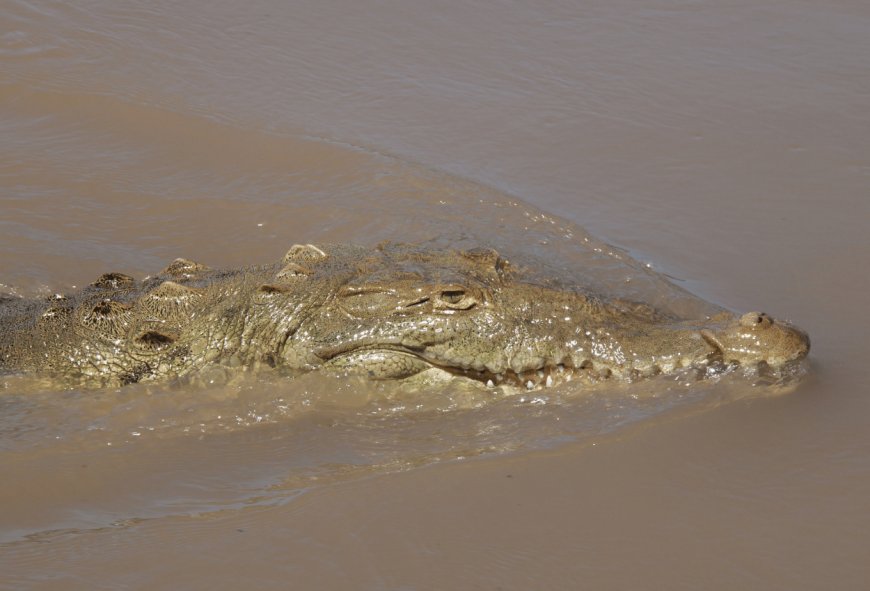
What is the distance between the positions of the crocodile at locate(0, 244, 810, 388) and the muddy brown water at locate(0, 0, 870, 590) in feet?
0.51

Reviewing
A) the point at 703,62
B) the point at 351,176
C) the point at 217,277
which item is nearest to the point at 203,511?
the point at 217,277

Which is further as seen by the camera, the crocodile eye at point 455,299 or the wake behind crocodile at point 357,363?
the crocodile eye at point 455,299

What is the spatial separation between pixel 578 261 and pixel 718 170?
1933mm

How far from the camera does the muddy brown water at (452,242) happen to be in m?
4.70

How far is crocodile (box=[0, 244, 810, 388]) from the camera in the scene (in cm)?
607

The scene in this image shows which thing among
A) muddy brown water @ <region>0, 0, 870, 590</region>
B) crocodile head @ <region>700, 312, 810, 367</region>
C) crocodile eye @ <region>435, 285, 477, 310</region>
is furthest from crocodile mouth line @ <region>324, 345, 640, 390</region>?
crocodile head @ <region>700, 312, 810, 367</region>

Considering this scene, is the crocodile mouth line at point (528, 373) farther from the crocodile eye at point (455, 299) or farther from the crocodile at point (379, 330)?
the crocodile eye at point (455, 299)

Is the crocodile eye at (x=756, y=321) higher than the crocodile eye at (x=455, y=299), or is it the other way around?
the crocodile eye at (x=756, y=321)

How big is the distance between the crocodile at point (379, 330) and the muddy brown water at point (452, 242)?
16 centimetres

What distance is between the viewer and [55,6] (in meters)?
11.3

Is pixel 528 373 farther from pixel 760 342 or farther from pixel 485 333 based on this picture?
pixel 760 342

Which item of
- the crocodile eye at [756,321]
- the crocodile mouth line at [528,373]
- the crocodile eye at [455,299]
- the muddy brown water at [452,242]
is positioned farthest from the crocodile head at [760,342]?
the crocodile eye at [455,299]

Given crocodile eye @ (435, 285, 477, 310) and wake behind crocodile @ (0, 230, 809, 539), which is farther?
crocodile eye @ (435, 285, 477, 310)

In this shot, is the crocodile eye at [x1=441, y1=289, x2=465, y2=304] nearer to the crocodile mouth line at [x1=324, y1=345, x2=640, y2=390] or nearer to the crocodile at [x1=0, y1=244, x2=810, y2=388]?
the crocodile at [x1=0, y1=244, x2=810, y2=388]
